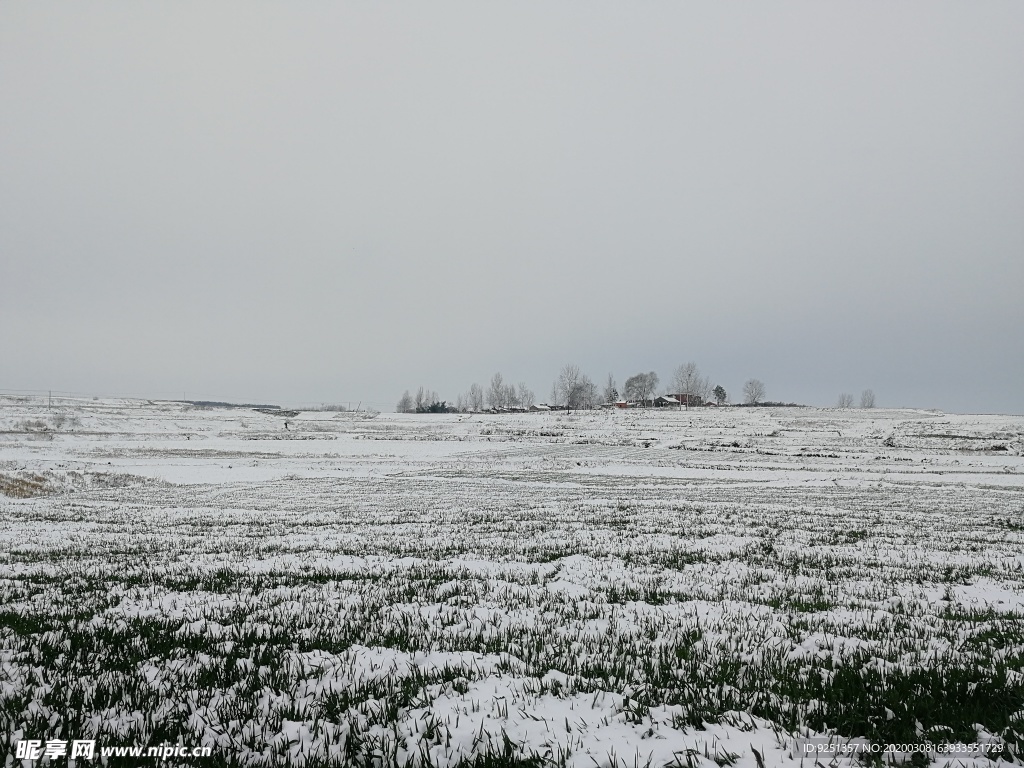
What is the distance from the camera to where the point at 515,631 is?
19.9 feet

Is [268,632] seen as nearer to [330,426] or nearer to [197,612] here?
[197,612]

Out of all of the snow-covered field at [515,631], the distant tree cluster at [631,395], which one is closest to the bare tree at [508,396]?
the distant tree cluster at [631,395]

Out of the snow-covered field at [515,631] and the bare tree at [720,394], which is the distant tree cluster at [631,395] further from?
the snow-covered field at [515,631]

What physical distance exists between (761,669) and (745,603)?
3.08m

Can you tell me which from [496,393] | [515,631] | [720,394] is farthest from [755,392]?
[515,631]

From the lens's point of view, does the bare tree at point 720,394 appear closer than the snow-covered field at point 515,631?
No

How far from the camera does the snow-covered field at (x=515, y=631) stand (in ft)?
11.7

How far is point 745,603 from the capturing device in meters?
7.47

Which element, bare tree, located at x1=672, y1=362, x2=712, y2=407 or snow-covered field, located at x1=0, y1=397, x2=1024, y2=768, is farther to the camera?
bare tree, located at x1=672, y1=362, x2=712, y2=407

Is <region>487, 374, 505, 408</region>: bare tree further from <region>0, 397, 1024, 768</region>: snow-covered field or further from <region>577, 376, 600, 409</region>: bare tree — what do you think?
<region>0, 397, 1024, 768</region>: snow-covered field

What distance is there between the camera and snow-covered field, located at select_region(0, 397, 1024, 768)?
3.56 metres

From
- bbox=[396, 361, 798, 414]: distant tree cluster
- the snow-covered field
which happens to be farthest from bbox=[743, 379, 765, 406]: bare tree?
the snow-covered field

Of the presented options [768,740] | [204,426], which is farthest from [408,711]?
[204,426]

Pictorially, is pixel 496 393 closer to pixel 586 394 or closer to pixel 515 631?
pixel 586 394
